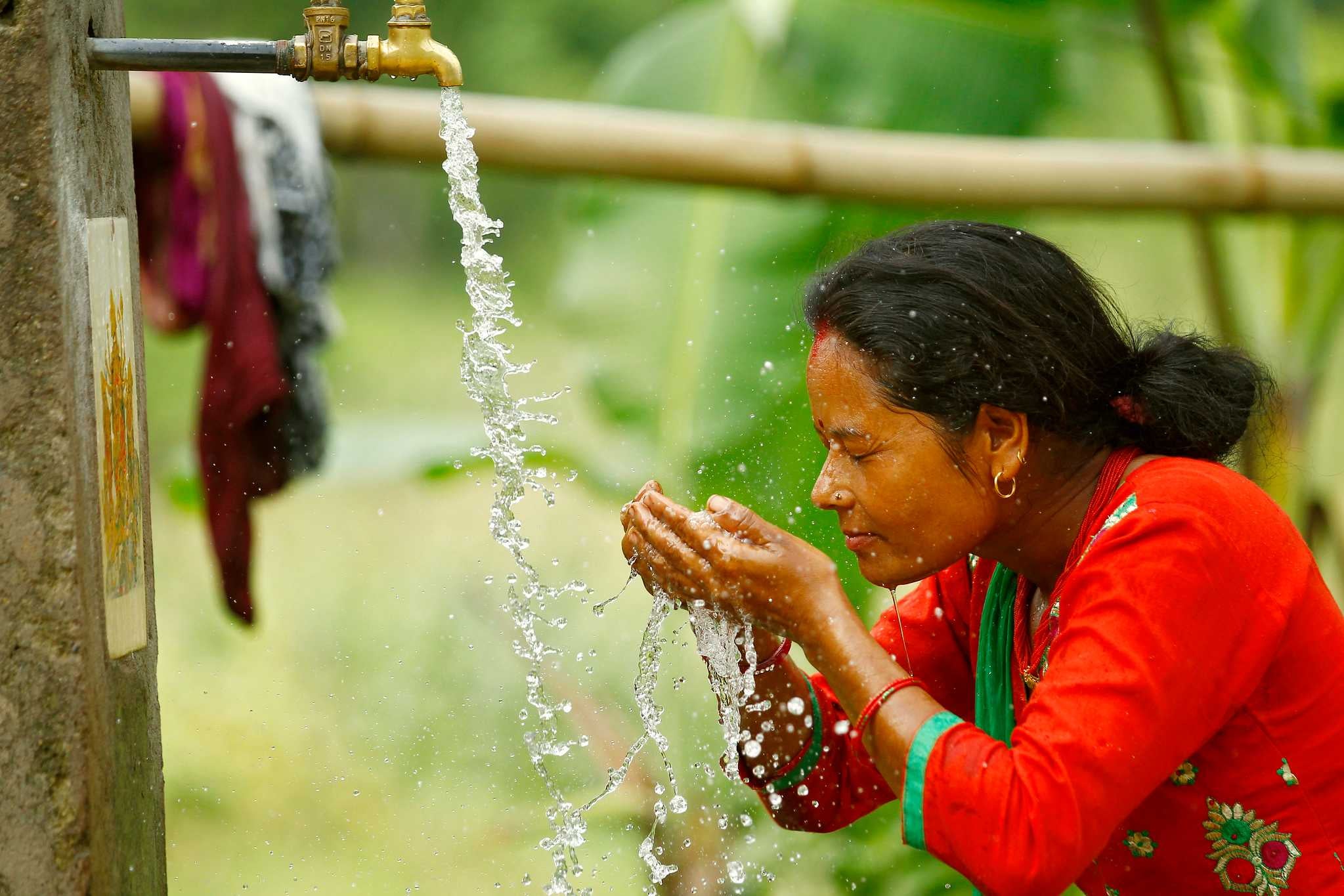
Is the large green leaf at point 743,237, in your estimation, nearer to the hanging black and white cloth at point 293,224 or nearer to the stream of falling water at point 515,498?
the hanging black and white cloth at point 293,224

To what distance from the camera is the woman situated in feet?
5.44

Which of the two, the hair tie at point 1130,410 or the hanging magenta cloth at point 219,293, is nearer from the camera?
the hair tie at point 1130,410

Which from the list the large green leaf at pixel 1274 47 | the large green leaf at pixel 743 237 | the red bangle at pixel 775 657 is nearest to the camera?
the red bangle at pixel 775 657

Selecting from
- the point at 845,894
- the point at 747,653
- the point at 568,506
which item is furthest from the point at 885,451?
the point at 568,506

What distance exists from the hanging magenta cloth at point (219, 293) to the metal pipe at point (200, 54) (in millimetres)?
1498

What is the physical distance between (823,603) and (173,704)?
6.22 meters

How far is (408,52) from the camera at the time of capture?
1658mm

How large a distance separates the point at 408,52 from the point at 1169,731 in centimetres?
119

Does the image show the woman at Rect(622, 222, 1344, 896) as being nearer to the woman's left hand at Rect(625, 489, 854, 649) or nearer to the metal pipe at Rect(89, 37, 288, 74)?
the woman's left hand at Rect(625, 489, 854, 649)

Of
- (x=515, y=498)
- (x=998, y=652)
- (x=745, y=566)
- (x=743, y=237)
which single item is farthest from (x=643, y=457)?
(x=745, y=566)

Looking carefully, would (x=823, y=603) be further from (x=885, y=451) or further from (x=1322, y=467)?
(x=1322, y=467)

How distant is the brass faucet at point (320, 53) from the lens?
5.38 ft

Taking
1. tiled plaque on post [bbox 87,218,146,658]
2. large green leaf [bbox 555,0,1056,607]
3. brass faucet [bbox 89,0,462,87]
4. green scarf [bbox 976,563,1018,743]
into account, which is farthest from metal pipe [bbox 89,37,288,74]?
large green leaf [bbox 555,0,1056,607]

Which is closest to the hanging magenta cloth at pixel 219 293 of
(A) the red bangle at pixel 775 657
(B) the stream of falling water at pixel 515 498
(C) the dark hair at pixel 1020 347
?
(B) the stream of falling water at pixel 515 498
